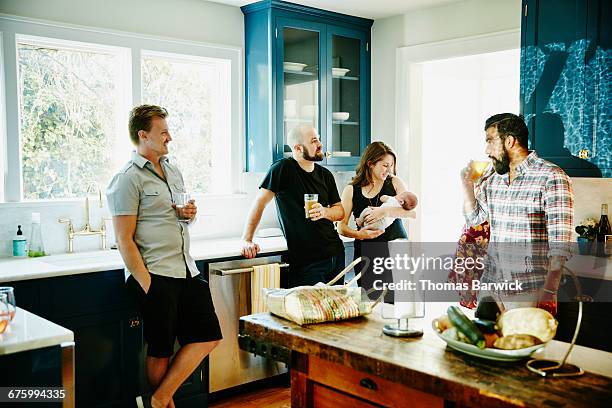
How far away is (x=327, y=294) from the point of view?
246 cm

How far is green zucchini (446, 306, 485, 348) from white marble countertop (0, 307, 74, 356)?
1.30m

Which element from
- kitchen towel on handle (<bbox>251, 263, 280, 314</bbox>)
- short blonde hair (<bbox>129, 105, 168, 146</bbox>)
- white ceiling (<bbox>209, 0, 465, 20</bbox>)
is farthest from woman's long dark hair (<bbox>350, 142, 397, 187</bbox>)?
short blonde hair (<bbox>129, 105, 168, 146</bbox>)

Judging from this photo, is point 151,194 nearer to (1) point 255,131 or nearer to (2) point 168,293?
(2) point 168,293

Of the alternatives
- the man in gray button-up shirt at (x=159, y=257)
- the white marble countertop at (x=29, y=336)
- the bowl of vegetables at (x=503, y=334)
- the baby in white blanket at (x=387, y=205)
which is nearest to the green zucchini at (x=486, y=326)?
the bowl of vegetables at (x=503, y=334)

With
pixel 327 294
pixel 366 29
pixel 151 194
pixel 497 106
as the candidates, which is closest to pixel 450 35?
pixel 366 29

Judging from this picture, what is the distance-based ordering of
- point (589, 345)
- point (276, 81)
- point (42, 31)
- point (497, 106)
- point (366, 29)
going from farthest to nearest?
point (497, 106), point (366, 29), point (276, 81), point (42, 31), point (589, 345)

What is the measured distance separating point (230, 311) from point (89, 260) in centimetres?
90

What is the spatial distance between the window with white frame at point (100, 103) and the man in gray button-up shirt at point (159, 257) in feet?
3.09

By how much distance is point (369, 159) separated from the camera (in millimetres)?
4066

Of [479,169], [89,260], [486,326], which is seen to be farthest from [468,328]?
[89,260]

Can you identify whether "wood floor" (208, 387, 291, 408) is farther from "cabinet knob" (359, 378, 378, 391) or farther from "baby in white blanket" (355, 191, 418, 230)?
"cabinet knob" (359, 378, 378, 391)

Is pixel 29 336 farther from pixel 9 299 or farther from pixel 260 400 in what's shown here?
pixel 260 400

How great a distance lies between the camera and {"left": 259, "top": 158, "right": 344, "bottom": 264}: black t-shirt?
161 inches

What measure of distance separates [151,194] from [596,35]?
2573mm
